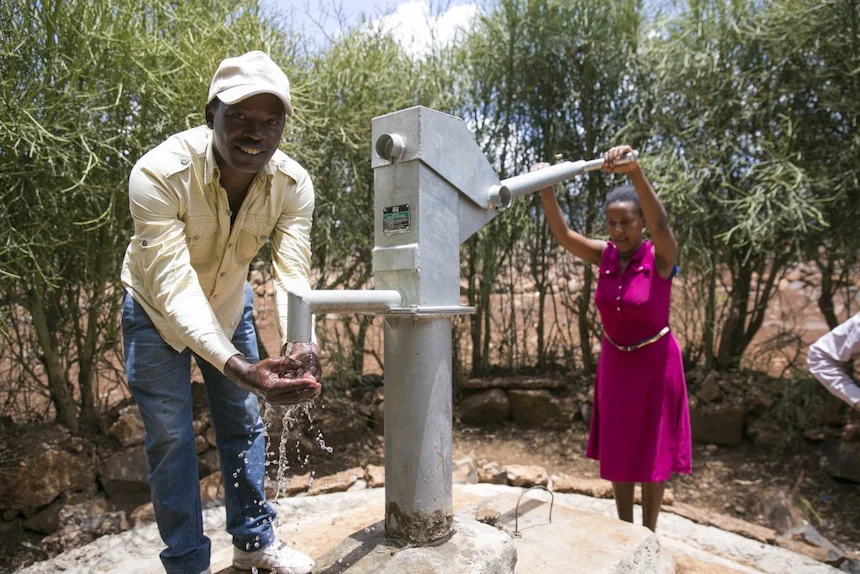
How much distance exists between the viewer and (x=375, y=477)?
3834 mm

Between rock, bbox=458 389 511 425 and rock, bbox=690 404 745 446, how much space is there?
1.33 meters

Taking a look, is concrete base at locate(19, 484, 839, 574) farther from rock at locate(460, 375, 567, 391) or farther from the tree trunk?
rock at locate(460, 375, 567, 391)

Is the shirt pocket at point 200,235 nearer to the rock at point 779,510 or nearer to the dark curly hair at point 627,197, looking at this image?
the dark curly hair at point 627,197

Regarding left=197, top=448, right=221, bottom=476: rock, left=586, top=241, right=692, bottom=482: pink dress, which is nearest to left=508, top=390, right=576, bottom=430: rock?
left=197, top=448, right=221, bottom=476: rock

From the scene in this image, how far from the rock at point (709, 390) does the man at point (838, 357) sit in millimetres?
2285

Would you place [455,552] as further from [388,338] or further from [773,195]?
[773,195]

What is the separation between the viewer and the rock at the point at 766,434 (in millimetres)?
4629

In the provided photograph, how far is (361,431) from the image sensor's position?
484 cm

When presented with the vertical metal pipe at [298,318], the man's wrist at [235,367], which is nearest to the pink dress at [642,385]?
the vertical metal pipe at [298,318]

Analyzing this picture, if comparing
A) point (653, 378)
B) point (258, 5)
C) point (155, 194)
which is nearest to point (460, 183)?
point (155, 194)

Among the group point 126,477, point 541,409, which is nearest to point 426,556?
point 126,477

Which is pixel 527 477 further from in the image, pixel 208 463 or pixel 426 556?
pixel 426 556

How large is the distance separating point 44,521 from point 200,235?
238 centimetres

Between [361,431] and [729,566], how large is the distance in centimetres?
269
